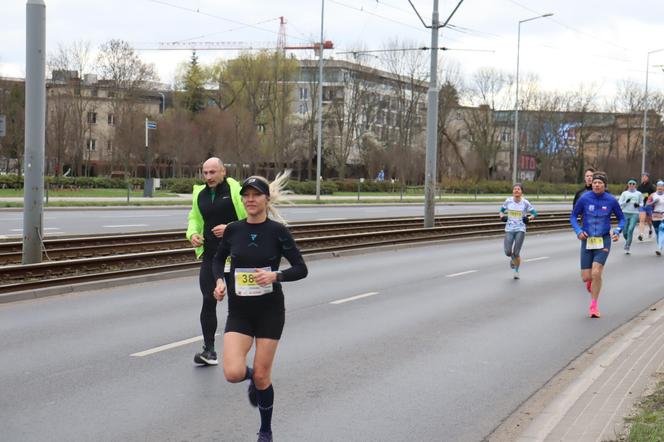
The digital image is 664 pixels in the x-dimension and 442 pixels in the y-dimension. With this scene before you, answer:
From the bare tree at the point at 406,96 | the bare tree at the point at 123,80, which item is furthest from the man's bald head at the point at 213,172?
the bare tree at the point at 406,96

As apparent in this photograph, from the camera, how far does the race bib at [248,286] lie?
5305 mm

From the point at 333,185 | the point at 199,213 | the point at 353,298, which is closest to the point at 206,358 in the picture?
the point at 199,213

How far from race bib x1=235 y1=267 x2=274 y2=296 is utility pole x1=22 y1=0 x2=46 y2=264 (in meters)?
9.38

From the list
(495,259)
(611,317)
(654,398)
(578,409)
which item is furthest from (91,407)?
→ (495,259)

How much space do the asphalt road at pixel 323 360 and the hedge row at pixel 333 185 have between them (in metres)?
37.3

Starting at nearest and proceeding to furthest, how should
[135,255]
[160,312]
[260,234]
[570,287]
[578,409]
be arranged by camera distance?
[260,234] < [578,409] < [160,312] < [570,287] < [135,255]

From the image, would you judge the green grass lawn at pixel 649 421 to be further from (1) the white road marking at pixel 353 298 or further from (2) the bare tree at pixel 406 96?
(2) the bare tree at pixel 406 96

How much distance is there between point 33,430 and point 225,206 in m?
2.61

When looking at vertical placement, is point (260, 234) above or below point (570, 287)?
above

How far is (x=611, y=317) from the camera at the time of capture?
11.2 m

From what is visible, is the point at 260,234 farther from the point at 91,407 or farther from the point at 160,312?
the point at 160,312

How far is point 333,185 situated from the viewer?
208 ft

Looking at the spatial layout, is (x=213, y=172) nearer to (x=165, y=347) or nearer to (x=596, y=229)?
(x=165, y=347)

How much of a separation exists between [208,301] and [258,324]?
2345 mm
